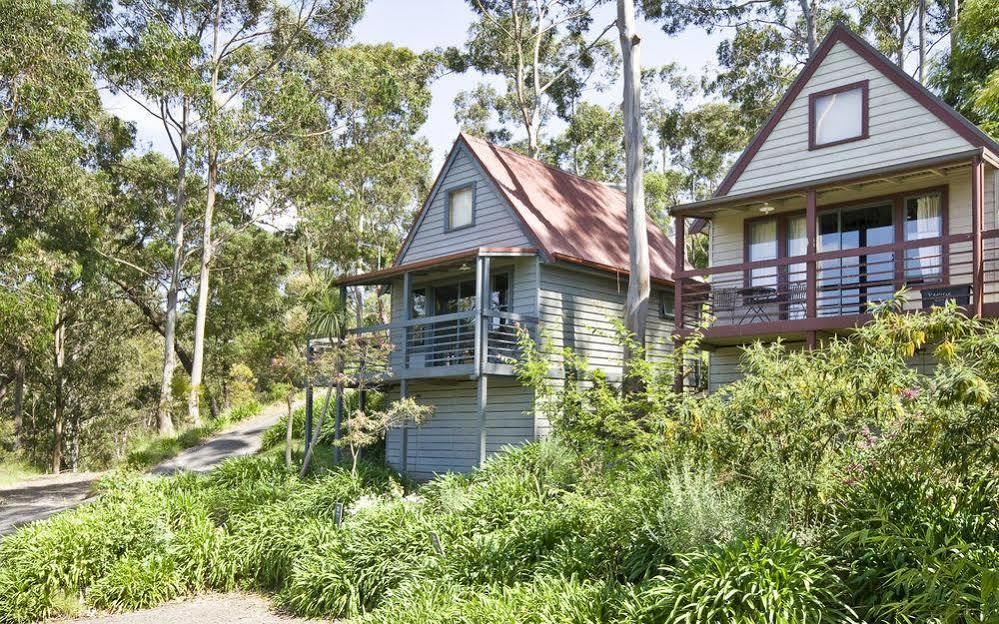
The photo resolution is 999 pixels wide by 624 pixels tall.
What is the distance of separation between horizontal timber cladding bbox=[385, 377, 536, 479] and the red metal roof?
3.33 m

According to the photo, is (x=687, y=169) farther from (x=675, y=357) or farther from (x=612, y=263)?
(x=675, y=357)

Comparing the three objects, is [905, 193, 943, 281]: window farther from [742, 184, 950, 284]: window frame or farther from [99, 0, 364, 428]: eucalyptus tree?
[99, 0, 364, 428]: eucalyptus tree

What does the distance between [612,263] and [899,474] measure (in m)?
12.2

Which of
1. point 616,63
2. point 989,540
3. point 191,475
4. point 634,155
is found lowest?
point 191,475

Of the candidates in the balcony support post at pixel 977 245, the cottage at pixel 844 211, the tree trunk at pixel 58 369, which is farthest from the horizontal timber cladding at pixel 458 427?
the tree trunk at pixel 58 369

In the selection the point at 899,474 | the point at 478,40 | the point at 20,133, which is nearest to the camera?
the point at 899,474

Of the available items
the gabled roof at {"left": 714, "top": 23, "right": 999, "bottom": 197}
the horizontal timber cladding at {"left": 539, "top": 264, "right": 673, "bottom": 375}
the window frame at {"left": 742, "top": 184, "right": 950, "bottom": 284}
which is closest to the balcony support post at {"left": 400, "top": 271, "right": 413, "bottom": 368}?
the horizontal timber cladding at {"left": 539, "top": 264, "right": 673, "bottom": 375}

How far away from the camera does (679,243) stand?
54.3 feet

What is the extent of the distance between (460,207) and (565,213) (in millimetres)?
2654

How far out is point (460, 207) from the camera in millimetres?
20859

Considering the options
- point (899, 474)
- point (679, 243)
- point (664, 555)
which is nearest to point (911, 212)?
point (679, 243)

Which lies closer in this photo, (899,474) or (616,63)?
(899,474)

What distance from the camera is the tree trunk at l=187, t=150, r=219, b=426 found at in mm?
27953

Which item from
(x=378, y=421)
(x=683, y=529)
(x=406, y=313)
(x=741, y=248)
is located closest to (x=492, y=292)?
(x=406, y=313)
